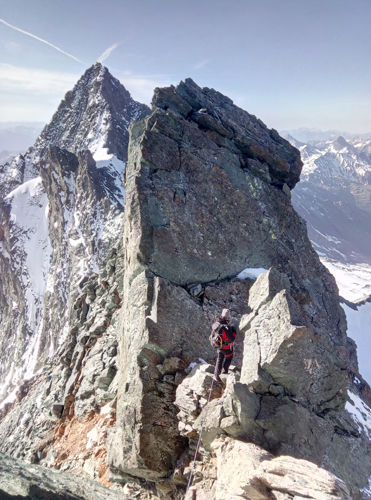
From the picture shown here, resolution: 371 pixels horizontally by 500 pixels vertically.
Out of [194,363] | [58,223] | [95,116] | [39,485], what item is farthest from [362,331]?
[39,485]

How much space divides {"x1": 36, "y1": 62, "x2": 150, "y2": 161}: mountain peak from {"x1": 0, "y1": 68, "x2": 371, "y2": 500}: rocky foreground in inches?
2478

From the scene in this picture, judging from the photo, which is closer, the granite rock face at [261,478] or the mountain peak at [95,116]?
the granite rock face at [261,478]

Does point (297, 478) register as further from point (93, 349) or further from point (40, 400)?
point (40, 400)

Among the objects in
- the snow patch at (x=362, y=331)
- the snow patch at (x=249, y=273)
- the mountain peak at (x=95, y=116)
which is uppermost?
the mountain peak at (x=95, y=116)

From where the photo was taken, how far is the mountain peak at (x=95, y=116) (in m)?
87.5

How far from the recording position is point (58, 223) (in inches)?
3103

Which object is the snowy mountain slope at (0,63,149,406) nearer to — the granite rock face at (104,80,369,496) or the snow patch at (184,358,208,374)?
the granite rock face at (104,80,369,496)

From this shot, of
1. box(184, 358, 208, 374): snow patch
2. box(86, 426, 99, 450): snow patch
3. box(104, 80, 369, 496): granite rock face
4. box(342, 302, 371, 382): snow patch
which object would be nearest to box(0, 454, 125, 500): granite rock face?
box(104, 80, 369, 496): granite rock face

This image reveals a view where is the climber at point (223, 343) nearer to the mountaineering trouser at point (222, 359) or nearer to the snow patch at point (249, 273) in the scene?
the mountaineering trouser at point (222, 359)

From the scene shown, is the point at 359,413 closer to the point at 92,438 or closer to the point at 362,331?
the point at 92,438

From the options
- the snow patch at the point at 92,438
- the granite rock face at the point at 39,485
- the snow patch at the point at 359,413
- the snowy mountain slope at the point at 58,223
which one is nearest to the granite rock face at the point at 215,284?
the snow patch at the point at 92,438

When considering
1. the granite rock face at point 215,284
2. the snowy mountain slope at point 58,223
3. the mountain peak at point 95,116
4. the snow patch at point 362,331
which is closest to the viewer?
the granite rock face at point 215,284

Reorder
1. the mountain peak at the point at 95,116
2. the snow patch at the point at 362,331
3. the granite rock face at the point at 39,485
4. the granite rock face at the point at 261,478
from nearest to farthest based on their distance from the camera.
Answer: the granite rock face at the point at 39,485 → the granite rock face at the point at 261,478 → the mountain peak at the point at 95,116 → the snow patch at the point at 362,331

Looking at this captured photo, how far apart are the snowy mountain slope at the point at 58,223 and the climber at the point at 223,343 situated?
45.0 m
